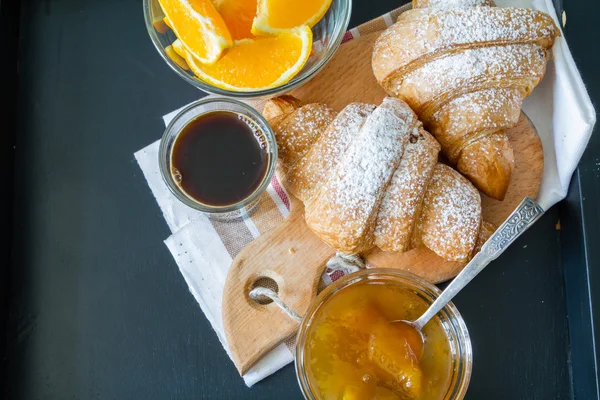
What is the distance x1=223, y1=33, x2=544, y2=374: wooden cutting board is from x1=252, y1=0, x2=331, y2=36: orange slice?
38cm

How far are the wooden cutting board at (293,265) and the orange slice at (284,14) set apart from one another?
1.24ft

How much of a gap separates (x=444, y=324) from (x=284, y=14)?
734mm

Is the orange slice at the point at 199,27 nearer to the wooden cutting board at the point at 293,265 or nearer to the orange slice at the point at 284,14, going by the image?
the orange slice at the point at 284,14

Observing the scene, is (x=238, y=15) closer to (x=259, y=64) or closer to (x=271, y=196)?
(x=259, y=64)

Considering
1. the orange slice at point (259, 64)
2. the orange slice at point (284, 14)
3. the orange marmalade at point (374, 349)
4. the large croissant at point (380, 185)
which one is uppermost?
the orange slice at point (284, 14)

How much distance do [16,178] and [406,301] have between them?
1.00 metres

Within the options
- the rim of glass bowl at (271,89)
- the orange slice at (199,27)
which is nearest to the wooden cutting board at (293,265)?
the rim of glass bowl at (271,89)

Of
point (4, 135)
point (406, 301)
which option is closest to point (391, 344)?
point (406, 301)

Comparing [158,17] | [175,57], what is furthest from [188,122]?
[158,17]

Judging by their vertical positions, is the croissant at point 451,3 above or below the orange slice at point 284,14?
below

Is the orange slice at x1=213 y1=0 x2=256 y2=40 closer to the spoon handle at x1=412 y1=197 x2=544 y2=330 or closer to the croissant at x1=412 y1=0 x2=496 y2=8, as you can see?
the croissant at x1=412 y1=0 x2=496 y2=8

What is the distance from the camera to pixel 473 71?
121 centimetres

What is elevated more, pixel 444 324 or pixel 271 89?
pixel 271 89

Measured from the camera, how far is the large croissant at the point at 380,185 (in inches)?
46.0
